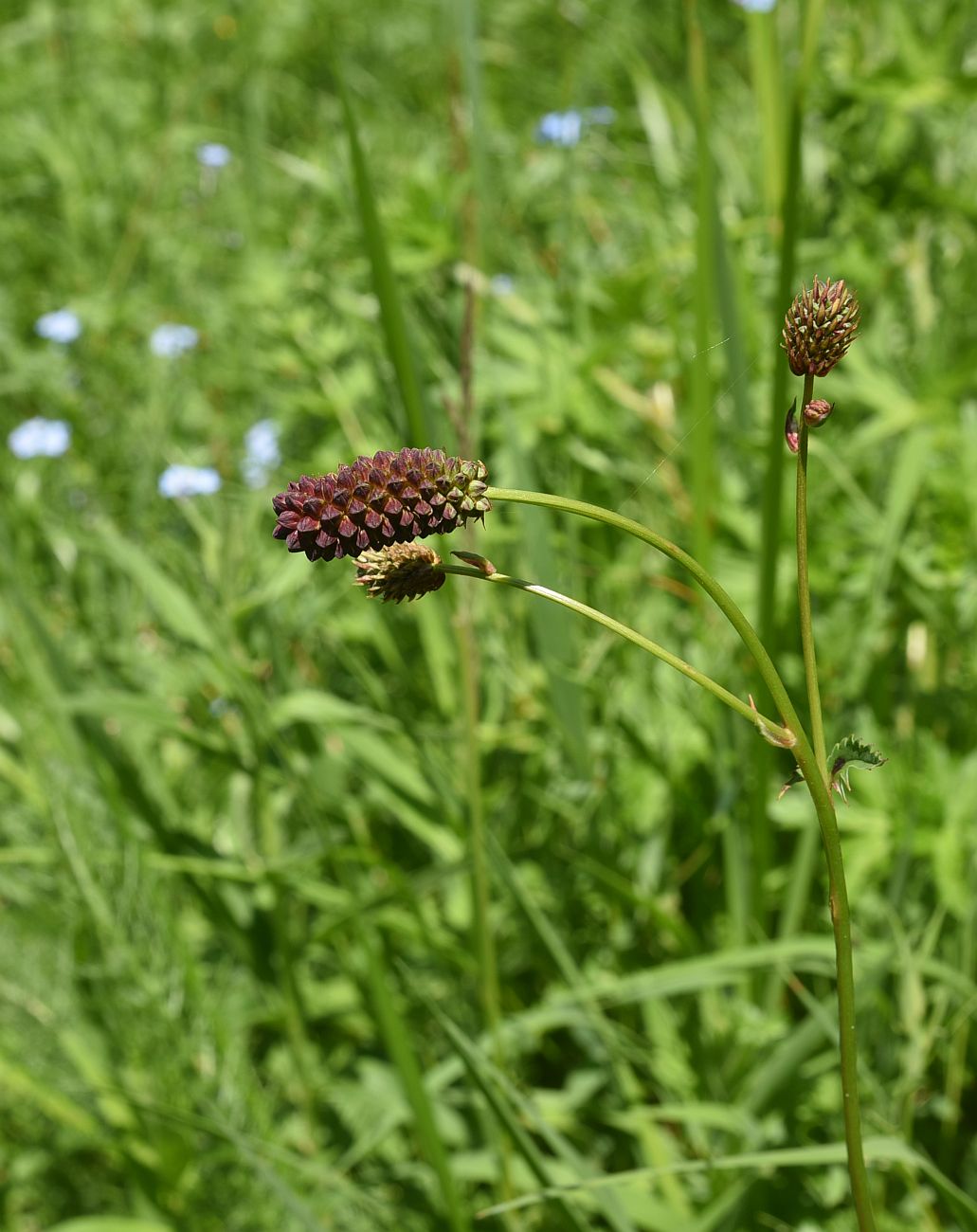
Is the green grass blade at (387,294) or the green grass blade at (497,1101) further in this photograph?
the green grass blade at (387,294)

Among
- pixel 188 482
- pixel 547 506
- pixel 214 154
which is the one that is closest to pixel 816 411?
pixel 547 506

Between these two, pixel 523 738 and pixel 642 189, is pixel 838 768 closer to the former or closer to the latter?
pixel 523 738

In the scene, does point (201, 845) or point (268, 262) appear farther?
point (268, 262)

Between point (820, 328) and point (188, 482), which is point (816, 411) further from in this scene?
point (188, 482)

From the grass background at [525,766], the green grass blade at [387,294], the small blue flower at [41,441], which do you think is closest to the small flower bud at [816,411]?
the grass background at [525,766]

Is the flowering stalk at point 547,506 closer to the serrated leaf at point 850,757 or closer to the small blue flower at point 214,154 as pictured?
the serrated leaf at point 850,757

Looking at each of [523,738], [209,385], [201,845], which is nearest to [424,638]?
[523,738]

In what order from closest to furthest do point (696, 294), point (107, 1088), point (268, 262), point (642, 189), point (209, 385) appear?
point (107, 1088)
point (696, 294)
point (268, 262)
point (642, 189)
point (209, 385)

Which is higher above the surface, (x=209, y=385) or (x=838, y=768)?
(x=209, y=385)
